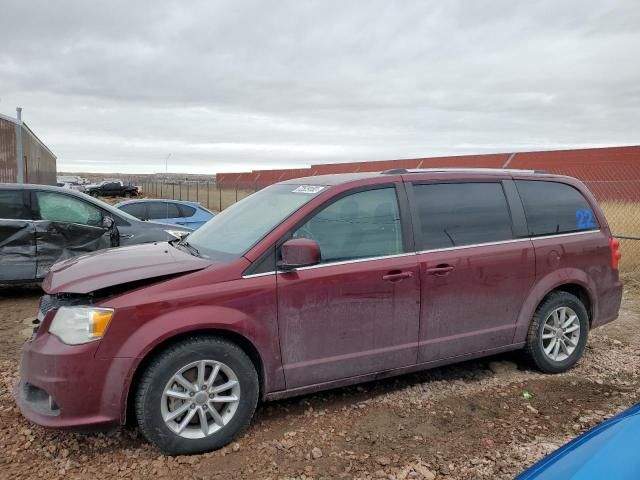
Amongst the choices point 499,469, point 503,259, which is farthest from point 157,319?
point 503,259

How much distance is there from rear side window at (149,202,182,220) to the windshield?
325 inches

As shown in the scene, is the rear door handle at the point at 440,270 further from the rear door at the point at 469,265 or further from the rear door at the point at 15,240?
the rear door at the point at 15,240

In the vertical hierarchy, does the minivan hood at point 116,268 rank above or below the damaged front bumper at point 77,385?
above

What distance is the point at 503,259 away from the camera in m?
4.25

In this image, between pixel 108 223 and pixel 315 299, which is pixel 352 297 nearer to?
pixel 315 299

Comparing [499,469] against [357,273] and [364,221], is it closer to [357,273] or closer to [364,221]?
[357,273]

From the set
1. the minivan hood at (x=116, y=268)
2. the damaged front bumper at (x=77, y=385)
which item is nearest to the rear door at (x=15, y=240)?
the minivan hood at (x=116, y=268)

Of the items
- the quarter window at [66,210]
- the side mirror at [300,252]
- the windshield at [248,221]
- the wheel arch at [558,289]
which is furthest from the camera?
the quarter window at [66,210]

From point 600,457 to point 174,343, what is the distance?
2.29m

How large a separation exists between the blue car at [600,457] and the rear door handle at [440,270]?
184cm

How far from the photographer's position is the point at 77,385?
3.03 metres

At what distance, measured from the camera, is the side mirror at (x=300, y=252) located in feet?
11.0

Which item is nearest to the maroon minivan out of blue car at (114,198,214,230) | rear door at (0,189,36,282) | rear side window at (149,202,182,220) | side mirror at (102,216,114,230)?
side mirror at (102,216,114,230)

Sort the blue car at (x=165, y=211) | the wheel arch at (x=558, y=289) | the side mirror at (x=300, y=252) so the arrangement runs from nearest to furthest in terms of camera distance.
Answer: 1. the side mirror at (x=300, y=252)
2. the wheel arch at (x=558, y=289)
3. the blue car at (x=165, y=211)
